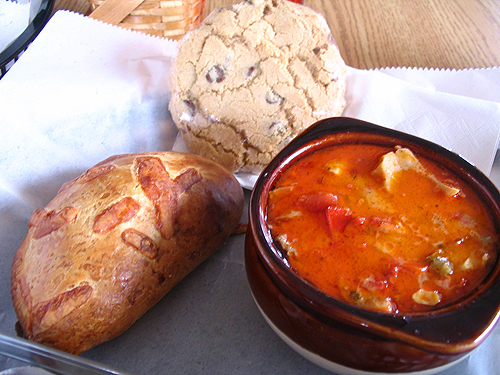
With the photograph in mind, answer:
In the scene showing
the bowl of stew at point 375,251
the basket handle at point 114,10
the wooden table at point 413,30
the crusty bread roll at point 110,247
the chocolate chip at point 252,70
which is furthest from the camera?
the wooden table at point 413,30

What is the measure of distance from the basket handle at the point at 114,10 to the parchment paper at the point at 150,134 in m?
0.07

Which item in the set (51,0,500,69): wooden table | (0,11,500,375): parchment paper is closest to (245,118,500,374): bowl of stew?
(0,11,500,375): parchment paper

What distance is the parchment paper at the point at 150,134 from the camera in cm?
106

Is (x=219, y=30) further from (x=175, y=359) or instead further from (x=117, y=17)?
(x=175, y=359)

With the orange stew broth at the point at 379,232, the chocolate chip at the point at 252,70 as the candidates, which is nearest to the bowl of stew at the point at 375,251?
the orange stew broth at the point at 379,232

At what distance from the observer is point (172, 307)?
1.16m

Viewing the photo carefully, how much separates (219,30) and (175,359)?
94 cm

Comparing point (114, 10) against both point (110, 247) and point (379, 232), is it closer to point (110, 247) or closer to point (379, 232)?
point (110, 247)

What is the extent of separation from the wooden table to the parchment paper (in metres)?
0.21

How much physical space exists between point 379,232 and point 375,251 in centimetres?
5

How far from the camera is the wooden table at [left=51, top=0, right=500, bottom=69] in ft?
6.28

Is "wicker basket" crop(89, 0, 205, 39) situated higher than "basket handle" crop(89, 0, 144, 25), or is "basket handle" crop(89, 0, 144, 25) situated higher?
"basket handle" crop(89, 0, 144, 25)

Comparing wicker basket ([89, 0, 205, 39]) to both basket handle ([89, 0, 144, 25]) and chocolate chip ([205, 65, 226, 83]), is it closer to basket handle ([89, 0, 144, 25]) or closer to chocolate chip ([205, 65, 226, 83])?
basket handle ([89, 0, 144, 25])

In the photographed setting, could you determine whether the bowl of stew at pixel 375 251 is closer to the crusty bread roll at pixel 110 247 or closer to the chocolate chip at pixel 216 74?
the crusty bread roll at pixel 110 247
